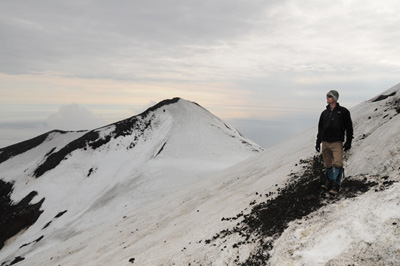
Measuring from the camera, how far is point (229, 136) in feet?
241

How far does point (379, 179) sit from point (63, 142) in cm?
10004

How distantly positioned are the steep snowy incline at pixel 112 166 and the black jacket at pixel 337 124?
29.6m

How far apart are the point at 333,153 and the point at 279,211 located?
3.24 m

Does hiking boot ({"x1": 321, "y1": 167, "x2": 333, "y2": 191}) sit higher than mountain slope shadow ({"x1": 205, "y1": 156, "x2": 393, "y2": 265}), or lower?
higher

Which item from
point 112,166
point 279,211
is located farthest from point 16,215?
point 279,211

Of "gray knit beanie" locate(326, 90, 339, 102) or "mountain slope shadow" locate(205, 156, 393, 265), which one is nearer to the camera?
"mountain slope shadow" locate(205, 156, 393, 265)

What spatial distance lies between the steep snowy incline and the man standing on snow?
1148 inches

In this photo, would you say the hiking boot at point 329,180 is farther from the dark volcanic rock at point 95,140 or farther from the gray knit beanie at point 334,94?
the dark volcanic rock at point 95,140

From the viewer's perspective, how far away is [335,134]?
407 inches

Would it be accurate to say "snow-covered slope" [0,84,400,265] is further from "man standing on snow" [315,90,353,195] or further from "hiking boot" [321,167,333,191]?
"man standing on snow" [315,90,353,195]

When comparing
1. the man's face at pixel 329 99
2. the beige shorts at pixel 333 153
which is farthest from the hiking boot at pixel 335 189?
the man's face at pixel 329 99

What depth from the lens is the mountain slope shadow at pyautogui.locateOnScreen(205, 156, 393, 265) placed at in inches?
364

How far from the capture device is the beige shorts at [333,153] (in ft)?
33.5

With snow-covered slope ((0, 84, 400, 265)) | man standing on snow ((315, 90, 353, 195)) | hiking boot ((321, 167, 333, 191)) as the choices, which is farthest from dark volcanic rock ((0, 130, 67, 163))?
man standing on snow ((315, 90, 353, 195))
